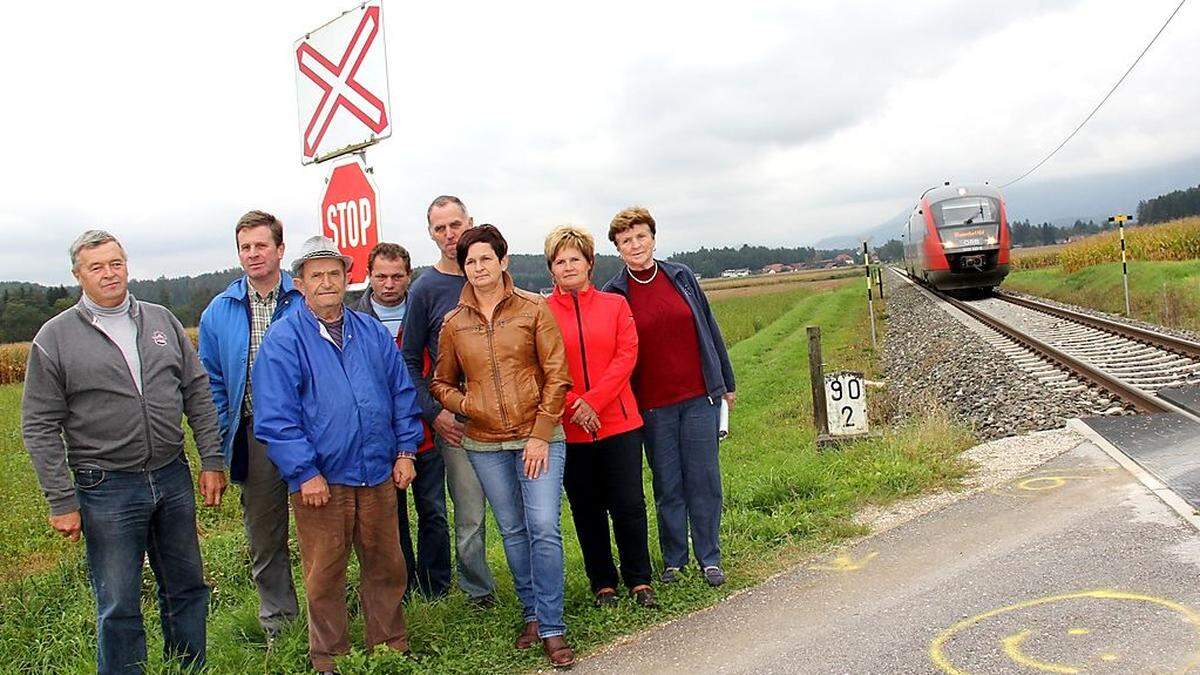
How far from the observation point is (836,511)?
583cm

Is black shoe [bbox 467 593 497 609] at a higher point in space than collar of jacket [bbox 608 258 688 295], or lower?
lower

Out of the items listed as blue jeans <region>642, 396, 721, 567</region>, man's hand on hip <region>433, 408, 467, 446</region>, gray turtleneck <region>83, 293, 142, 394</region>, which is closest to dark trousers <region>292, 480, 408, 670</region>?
man's hand on hip <region>433, 408, 467, 446</region>

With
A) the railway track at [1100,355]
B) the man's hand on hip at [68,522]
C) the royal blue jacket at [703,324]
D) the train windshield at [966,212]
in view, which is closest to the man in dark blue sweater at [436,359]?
the royal blue jacket at [703,324]

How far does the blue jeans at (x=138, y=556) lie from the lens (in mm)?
3879

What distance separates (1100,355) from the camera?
11.9m

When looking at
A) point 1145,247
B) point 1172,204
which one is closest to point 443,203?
point 1145,247

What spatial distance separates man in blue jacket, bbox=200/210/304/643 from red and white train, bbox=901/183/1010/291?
23.0m

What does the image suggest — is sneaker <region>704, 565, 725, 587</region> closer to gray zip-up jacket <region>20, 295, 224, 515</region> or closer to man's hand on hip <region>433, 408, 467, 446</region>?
man's hand on hip <region>433, 408, 467, 446</region>

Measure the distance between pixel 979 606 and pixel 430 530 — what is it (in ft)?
9.37

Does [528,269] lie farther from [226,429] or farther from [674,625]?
[674,625]

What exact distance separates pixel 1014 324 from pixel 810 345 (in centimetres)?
1029

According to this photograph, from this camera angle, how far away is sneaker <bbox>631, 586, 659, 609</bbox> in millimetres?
4582

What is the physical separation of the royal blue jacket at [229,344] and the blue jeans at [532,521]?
1200 millimetres

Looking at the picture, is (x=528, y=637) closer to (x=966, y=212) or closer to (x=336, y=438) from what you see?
(x=336, y=438)
